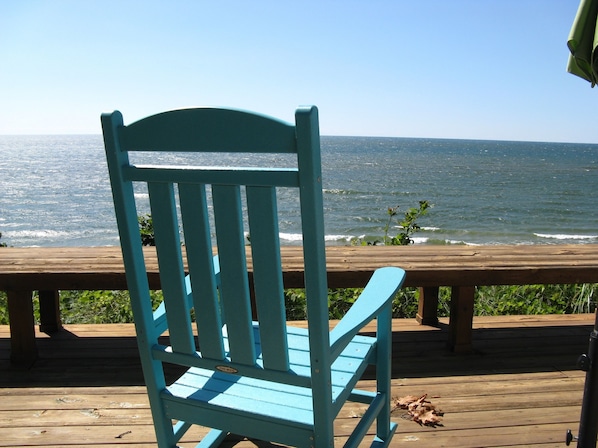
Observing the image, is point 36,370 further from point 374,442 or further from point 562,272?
point 562,272

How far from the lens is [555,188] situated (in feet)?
90.8

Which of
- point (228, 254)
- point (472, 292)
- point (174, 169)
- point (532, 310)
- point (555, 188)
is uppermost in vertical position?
point (174, 169)

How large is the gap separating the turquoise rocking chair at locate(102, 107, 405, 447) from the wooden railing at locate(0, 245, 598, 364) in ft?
3.53

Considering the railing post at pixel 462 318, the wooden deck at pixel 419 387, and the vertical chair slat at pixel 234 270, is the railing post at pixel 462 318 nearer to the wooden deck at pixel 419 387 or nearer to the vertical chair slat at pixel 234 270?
the wooden deck at pixel 419 387

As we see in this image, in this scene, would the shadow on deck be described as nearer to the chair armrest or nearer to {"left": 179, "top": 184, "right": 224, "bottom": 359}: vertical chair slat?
the chair armrest

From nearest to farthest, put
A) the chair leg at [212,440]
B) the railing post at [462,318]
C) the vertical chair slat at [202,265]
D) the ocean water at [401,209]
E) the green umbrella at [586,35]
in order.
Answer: the vertical chair slat at [202,265]
the green umbrella at [586,35]
the chair leg at [212,440]
the railing post at [462,318]
the ocean water at [401,209]

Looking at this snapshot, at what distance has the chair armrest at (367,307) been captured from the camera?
3.96ft

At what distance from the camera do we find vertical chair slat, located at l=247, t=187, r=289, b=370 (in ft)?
3.53

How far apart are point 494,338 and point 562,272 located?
528 millimetres

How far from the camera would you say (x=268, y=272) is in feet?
3.68

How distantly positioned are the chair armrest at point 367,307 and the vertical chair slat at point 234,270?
208 mm

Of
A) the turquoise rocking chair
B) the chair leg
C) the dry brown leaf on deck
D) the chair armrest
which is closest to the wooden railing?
the dry brown leaf on deck

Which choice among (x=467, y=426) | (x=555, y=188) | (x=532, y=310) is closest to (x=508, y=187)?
(x=555, y=188)

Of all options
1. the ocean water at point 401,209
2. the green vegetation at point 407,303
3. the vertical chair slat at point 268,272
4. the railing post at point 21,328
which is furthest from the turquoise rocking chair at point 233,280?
the ocean water at point 401,209
